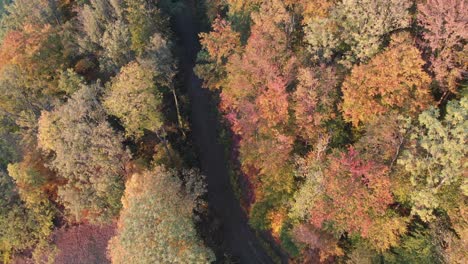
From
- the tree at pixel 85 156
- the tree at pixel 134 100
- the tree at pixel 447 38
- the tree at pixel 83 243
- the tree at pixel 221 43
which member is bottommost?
the tree at pixel 83 243

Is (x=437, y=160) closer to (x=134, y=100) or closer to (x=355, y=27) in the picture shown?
(x=355, y=27)

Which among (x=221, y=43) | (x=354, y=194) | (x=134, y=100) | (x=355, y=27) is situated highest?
(x=221, y=43)

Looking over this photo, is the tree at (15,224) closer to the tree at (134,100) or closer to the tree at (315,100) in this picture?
the tree at (134,100)

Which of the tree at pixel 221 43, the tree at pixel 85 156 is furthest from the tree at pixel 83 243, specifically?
the tree at pixel 221 43

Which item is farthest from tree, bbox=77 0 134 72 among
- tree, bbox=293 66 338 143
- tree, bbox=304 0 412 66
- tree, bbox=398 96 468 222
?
tree, bbox=398 96 468 222

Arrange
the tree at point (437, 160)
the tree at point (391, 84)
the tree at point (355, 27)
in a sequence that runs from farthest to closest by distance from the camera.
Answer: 1. the tree at point (355, 27)
2. the tree at point (391, 84)
3. the tree at point (437, 160)

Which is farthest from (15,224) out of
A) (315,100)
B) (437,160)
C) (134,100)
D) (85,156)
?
(437,160)

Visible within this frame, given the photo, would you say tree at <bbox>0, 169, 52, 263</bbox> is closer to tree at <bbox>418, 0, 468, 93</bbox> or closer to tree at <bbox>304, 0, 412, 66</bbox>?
tree at <bbox>304, 0, 412, 66</bbox>
